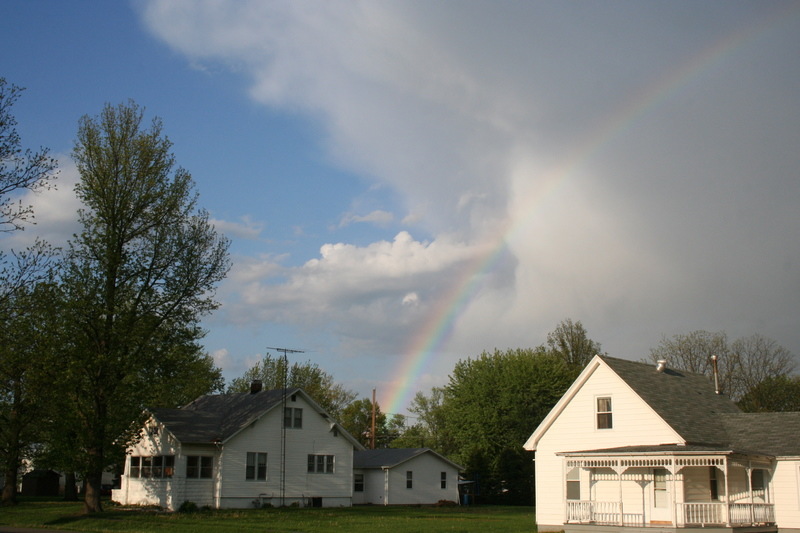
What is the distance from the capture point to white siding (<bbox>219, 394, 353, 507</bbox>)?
4466 cm

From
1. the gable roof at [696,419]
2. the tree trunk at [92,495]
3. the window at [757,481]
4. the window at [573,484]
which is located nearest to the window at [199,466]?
the tree trunk at [92,495]

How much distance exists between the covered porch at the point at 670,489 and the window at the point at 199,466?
22843 mm

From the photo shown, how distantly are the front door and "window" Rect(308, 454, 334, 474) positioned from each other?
83.4ft

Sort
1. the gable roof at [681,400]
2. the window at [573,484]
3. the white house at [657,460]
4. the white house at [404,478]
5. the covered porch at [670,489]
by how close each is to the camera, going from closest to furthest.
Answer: the covered porch at [670,489], the white house at [657,460], the gable roof at [681,400], the window at [573,484], the white house at [404,478]

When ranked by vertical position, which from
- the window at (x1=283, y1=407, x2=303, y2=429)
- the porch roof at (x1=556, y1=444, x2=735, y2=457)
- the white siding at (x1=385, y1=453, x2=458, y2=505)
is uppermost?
the window at (x1=283, y1=407, x2=303, y2=429)

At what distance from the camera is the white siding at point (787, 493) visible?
27719 mm

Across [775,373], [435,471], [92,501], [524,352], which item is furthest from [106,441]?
[775,373]

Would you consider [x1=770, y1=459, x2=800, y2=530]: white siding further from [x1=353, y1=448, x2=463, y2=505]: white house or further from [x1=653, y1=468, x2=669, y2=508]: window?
[x1=353, y1=448, x2=463, y2=505]: white house

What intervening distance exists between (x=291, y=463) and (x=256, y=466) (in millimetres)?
2554

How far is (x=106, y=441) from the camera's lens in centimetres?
3634

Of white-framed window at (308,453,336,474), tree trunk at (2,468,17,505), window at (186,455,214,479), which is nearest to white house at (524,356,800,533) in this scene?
white-framed window at (308,453,336,474)

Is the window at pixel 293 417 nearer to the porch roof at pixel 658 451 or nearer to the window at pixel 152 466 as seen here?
the window at pixel 152 466

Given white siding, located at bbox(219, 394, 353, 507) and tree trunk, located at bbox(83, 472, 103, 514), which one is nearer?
tree trunk, located at bbox(83, 472, 103, 514)

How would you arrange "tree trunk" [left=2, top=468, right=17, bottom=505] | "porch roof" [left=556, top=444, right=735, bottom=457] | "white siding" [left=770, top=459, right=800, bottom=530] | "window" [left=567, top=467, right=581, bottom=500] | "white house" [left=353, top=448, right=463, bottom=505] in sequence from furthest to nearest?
"white house" [left=353, top=448, right=463, bottom=505]
"tree trunk" [left=2, top=468, right=17, bottom=505]
"window" [left=567, top=467, right=581, bottom=500]
"white siding" [left=770, top=459, right=800, bottom=530]
"porch roof" [left=556, top=444, right=735, bottom=457]
